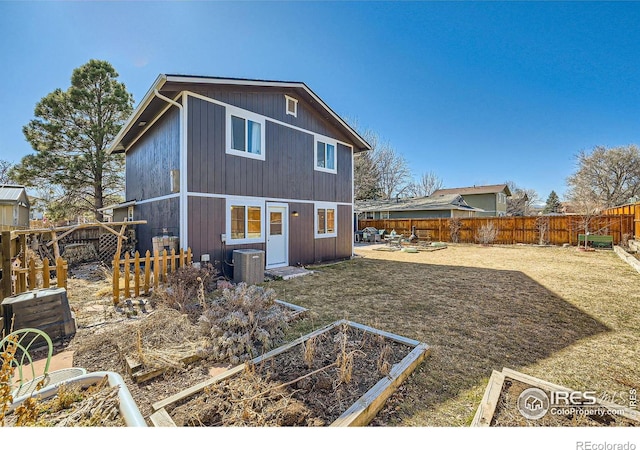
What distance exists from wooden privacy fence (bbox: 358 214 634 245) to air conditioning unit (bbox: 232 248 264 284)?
1490 cm

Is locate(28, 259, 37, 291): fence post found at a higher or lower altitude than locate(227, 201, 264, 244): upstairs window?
lower

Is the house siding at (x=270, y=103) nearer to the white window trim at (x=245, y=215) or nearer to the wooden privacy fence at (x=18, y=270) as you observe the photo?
the white window trim at (x=245, y=215)

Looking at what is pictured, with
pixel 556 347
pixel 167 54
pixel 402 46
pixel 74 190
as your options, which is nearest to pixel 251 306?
pixel 556 347

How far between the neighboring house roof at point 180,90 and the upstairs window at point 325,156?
83cm

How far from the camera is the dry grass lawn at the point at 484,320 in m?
2.50

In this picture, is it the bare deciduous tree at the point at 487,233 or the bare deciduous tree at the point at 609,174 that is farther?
the bare deciduous tree at the point at 609,174

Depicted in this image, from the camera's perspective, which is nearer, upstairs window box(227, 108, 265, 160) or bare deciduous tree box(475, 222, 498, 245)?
upstairs window box(227, 108, 265, 160)

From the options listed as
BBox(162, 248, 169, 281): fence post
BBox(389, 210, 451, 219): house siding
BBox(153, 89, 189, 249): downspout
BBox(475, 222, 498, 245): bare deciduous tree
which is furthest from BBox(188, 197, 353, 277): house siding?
BBox(389, 210, 451, 219): house siding

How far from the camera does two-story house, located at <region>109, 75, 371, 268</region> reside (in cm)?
626

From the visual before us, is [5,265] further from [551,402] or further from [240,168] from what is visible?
[551,402]

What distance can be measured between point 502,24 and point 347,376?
5.50 m

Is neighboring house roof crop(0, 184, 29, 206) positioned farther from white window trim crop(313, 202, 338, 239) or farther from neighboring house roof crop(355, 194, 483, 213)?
neighboring house roof crop(355, 194, 483, 213)

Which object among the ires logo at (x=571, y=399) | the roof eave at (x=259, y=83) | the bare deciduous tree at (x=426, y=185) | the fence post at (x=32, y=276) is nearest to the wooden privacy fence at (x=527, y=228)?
the roof eave at (x=259, y=83)
